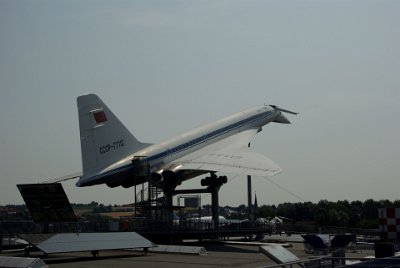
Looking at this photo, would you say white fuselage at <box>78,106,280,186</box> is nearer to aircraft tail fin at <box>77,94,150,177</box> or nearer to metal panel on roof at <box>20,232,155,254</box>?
aircraft tail fin at <box>77,94,150,177</box>

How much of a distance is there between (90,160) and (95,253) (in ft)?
42.7

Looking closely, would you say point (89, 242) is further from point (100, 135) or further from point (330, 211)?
point (330, 211)

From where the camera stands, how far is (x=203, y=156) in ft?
166

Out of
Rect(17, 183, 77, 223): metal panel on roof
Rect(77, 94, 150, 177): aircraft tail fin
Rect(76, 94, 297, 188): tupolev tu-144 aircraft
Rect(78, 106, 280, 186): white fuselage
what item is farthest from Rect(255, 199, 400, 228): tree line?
Rect(17, 183, 77, 223): metal panel on roof

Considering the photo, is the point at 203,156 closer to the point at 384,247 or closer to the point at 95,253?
the point at 95,253

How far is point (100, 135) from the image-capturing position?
44688 millimetres

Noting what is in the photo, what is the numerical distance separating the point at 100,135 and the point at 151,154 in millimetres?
3836

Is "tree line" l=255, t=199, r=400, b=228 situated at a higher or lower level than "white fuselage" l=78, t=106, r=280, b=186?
lower

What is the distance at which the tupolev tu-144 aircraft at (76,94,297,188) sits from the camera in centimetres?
4359

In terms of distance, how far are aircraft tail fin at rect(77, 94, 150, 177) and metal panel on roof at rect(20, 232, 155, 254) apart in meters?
10.9

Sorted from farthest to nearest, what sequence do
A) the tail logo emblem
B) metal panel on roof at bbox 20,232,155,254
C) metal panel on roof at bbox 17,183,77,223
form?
the tail logo emblem, metal panel on roof at bbox 17,183,77,223, metal panel on roof at bbox 20,232,155,254

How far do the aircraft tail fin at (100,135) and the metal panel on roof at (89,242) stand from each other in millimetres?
10948

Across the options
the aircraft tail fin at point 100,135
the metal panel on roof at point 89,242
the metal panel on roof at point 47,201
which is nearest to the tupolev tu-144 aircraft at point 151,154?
the aircraft tail fin at point 100,135

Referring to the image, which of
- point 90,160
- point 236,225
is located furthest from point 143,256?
point 236,225
